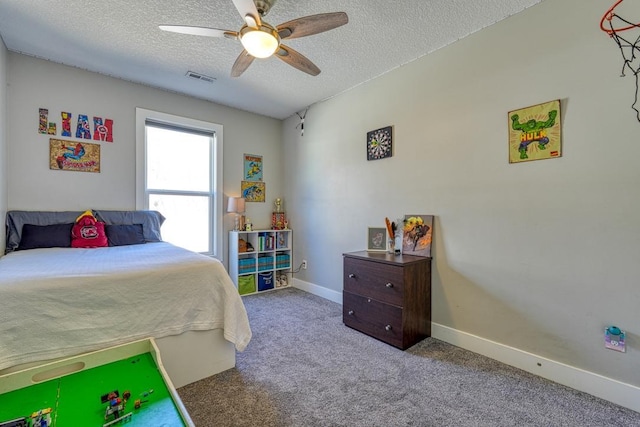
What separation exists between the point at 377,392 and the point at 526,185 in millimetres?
1727

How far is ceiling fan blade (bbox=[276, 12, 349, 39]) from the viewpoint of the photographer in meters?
1.67

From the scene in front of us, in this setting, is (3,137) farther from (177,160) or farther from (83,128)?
(177,160)

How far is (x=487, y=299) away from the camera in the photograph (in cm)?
218

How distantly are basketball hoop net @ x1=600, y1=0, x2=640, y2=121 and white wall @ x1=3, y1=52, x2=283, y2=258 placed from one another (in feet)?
11.4

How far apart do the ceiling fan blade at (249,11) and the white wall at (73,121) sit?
1900mm

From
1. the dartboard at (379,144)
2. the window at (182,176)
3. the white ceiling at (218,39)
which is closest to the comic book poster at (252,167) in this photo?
the window at (182,176)

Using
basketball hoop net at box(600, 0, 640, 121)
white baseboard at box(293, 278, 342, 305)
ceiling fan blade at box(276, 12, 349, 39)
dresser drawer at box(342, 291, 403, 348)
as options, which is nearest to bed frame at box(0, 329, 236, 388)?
dresser drawer at box(342, 291, 403, 348)

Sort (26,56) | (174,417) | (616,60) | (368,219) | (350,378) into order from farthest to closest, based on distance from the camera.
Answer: (368,219), (26,56), (350,378), (616,60), (174,417)

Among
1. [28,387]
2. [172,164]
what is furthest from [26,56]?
[28,387]

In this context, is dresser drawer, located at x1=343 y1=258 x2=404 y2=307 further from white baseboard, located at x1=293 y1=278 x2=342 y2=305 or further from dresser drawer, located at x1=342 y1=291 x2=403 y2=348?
white baseboard, located at x1=293 y1=278 x2=342 y2=305

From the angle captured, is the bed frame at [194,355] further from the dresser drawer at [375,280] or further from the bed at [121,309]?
the dresser drawer at [375,280]

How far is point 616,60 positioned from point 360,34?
1.65 m

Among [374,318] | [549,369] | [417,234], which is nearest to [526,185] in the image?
[417,234]

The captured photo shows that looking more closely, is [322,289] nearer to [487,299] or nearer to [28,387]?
[487,299]
